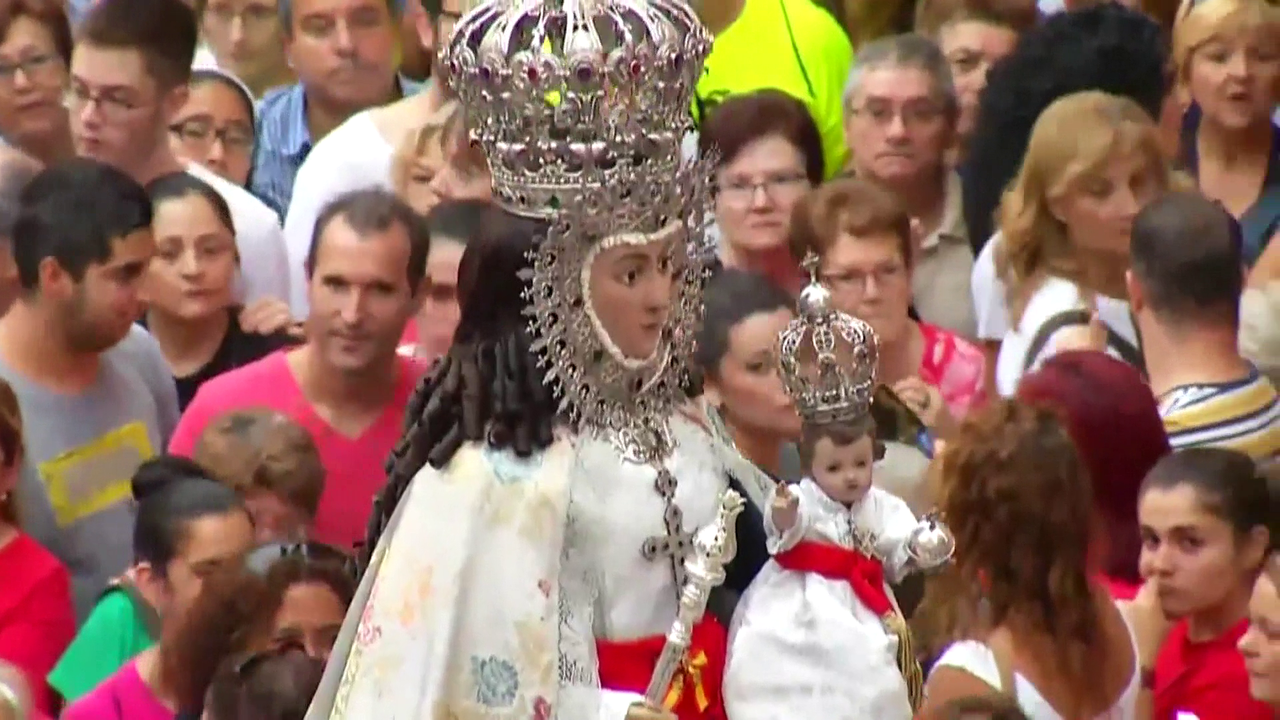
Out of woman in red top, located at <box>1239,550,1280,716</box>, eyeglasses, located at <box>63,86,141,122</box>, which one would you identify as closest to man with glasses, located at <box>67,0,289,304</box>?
eyeglasses, located at <box>63,86,141,122</box>

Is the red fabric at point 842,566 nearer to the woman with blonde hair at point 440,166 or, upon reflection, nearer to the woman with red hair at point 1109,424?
the woman with red hair at point 1109,424

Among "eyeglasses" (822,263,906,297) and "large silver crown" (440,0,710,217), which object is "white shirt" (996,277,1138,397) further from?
"large silver crown" (440,0,710,217)

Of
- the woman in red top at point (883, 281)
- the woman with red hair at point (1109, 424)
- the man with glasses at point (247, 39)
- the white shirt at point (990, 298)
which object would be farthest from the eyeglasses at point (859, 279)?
the man with glasses at point (247, 39)

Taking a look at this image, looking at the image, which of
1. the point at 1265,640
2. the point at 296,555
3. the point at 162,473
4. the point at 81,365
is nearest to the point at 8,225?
the point at 81,365

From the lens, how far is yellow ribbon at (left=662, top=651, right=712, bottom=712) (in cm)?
409

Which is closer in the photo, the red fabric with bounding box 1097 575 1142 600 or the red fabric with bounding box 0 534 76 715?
the red fabric with bounding box 1097 575 1142 600

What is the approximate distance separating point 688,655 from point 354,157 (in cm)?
291

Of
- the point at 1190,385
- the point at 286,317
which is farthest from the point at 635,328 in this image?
the point at 286,317

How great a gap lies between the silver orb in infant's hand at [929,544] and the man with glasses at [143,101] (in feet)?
8.62

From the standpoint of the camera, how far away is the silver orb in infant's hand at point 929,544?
13.7 feet

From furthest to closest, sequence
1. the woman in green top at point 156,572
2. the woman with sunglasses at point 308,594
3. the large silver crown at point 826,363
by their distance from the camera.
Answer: the woman in green top at point 156,572
the woman with sunglasses at point 308,594
the large silver crown at point 826,363

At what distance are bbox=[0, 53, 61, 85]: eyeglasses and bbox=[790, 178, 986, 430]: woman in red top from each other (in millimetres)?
1811

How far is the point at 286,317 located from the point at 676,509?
2369 mm

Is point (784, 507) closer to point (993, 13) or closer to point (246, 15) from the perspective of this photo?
point (993, 13)
